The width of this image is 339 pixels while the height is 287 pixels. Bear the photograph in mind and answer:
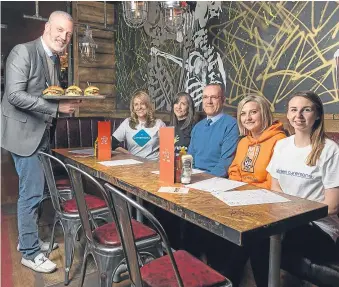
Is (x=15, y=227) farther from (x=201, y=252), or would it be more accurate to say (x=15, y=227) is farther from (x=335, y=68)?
(x=335, y=68)

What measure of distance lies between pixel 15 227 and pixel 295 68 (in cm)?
304

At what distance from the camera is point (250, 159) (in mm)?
2248

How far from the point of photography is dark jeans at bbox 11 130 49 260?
234cm

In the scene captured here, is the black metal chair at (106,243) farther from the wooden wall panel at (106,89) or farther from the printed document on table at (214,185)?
the wooden wall panel at (106,89)

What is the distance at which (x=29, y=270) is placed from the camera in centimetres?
237

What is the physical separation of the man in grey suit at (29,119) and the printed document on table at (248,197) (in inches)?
56.2

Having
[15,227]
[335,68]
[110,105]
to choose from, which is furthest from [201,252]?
[110,105]

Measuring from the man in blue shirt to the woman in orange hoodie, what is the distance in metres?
0.17

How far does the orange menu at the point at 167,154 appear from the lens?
169 cm

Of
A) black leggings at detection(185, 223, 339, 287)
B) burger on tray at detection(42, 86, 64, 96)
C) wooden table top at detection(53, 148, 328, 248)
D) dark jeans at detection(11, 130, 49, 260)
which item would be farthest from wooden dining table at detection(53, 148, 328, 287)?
burger on tray at detection(42, 86, 64, 96)

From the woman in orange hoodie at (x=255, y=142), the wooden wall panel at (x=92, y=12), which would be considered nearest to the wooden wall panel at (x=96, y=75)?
the wooden wall panel at (x=92, y=12)

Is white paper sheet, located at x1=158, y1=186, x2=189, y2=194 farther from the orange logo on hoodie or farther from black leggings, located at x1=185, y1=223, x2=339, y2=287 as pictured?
the orange logo on hoodie

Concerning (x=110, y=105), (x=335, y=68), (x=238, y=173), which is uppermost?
(x=335, y=68)

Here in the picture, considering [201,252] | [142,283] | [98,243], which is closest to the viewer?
[142,283]
